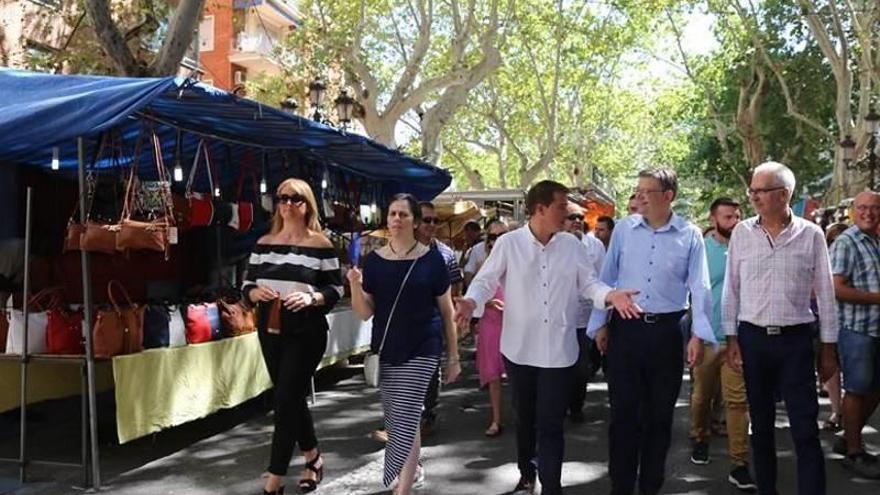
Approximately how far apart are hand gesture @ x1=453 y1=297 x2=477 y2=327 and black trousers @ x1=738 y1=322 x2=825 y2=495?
147 cm

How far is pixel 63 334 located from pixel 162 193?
120cm

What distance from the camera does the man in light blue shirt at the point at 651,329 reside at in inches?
172

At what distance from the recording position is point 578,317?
4.69 metres

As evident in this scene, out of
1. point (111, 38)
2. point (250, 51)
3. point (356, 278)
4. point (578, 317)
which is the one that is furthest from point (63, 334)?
point (250, 51)

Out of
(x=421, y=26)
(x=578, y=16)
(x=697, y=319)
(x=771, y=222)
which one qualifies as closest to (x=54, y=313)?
(x=697, y=319)

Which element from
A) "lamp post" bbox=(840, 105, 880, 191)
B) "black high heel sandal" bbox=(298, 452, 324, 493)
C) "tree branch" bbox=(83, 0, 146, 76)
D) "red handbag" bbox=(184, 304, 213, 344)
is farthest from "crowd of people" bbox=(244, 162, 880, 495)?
"lamp post" bbox=(840, 105, 880, 191)

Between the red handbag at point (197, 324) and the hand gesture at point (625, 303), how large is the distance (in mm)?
3429

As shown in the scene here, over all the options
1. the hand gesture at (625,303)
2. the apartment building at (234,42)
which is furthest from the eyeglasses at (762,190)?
the apartment building at (234,42)

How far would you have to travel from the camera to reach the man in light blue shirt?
438 centimetres

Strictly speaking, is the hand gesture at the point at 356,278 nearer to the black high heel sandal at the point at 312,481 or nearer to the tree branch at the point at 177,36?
the black high heel sandal at the point at 312,481

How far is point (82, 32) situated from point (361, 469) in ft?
45.3

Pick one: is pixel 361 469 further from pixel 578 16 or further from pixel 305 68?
pixel 578 16

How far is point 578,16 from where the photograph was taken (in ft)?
85.4

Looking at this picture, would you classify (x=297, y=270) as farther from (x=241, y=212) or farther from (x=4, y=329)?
(x=241, y=212)
